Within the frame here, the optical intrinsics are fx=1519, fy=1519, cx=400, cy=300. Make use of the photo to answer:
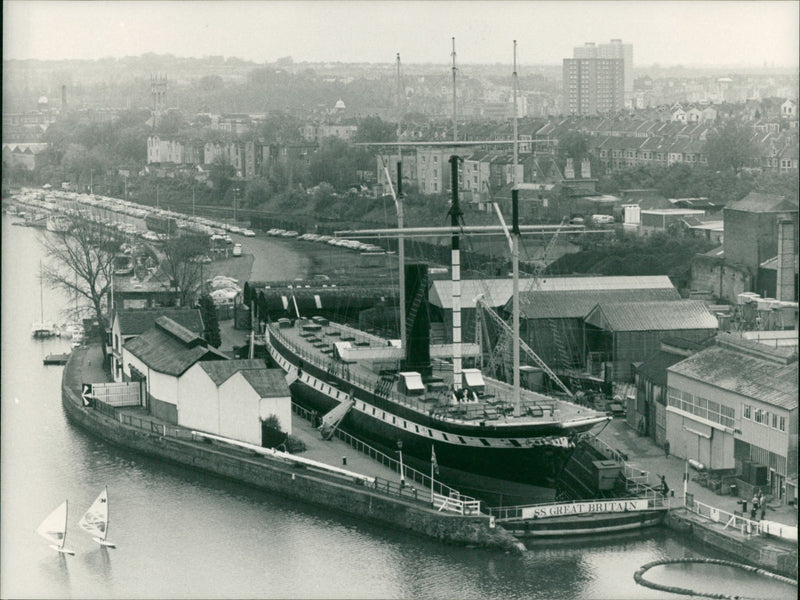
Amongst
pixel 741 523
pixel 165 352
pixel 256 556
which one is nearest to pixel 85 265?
pixel 165 352

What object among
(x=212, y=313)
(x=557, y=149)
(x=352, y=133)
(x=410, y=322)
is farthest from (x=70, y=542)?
(x=352, y=133)

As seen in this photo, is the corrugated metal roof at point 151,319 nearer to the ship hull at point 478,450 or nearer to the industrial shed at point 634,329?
the ship hull at point 478,450

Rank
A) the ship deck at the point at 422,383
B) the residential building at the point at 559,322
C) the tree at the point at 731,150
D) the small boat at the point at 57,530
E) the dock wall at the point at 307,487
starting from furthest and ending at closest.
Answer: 1. the tree at the point at 731,150
2. the residential building at the point at 559,322
3. the ship deck at the point at 422,383
4. the dock wall at the point at 307,487
5. the small boat at the point at 57,530

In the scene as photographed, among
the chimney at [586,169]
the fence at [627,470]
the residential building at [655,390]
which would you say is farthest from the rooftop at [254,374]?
the chimney at [586,169]

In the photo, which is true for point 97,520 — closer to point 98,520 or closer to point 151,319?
point 98,520

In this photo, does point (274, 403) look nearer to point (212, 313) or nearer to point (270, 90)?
point (212, 313)

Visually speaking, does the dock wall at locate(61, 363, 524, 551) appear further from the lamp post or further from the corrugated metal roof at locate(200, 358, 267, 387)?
the corrugated metal roof at locate(200, 358, 267, 387)

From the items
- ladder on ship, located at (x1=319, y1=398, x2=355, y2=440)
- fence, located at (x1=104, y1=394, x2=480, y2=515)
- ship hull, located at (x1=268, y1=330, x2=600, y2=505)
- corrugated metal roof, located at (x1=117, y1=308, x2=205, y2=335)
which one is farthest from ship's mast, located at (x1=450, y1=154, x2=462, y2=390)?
corrugated metal roof, located at (x1=117, y1=308, x2=205, y2=335)
